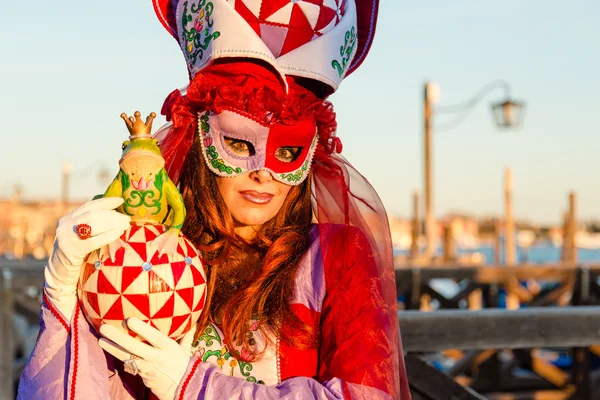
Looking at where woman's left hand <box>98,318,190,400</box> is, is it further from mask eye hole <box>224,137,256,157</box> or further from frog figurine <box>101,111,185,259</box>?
mask eye hole <box>224,137,256,157</box>

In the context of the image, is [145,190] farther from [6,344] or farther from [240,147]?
[6,344]

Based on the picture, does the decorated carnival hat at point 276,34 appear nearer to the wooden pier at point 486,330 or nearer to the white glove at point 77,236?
the white glove at point 77,236

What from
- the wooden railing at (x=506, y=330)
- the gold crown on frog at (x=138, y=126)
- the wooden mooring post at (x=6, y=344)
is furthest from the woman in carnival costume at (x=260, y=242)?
the wooden mooring post at (x=6, y=344)

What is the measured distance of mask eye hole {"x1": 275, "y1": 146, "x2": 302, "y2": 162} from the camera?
2164mm

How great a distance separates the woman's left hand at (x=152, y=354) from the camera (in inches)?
71.2

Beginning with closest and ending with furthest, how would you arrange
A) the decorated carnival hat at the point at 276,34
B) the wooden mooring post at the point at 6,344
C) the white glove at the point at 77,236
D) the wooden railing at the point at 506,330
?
the white glove at the point at 77,236 → the decorated carnival hat at the point at 276,34 → the wooden railing at the point at 506,330 → the wooden mooring post at the point at 6,344

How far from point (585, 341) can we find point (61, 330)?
1765mm

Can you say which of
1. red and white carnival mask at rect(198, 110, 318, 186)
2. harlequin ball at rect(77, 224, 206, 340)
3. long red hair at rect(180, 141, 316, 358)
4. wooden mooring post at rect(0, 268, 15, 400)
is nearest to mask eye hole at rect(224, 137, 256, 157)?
red and white carnival mask at rect(198, 110, 318, 186)

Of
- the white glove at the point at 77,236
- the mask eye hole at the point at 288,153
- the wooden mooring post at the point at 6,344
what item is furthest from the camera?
the wooden mooring post at the point at 6,344

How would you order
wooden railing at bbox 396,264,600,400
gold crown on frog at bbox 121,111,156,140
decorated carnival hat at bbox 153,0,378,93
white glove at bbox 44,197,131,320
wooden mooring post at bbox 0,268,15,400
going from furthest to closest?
wooden mooring post at bbox 0,268,15,400
wooden railing at bbox 396,264,600,400
decorated carnival hat at bbox 153,0,378,93
gold crown on frog at bbox 121,111,156,140
white glove at bbox 44,197,131,320

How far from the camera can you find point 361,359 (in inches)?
75.2

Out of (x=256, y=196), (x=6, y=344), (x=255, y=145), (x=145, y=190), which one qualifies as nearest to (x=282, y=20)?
(x=255, y=145)

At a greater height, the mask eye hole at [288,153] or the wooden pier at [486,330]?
the mask eye hole at [288,153]

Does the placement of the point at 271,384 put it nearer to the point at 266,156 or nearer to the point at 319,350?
the point at 319,350
